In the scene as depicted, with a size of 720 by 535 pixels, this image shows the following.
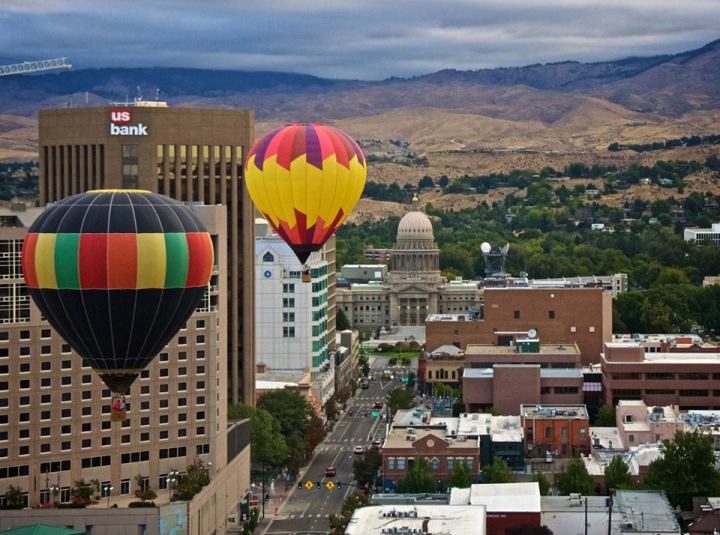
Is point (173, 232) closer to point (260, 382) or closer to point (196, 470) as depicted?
point (196, 470)

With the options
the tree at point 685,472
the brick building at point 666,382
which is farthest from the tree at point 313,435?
the tree at point 685,472

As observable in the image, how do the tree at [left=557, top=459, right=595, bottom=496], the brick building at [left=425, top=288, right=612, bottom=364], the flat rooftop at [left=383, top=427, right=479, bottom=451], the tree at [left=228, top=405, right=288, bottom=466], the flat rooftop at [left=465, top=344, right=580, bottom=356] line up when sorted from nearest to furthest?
the tree at [left=557, top=459, right=595, bottom=496] → the flat rooftop at [left=383, top=427, right=479, bottom=451] → the tree at [left=228, top=405, right=288, bottom=466] → the flat rooftop at [left=465, top=344, right=580, bottom=356] → the brick building at [left=425, top=288, right=612, bottom=364]

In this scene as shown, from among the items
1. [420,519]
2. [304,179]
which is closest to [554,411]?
[304,179]

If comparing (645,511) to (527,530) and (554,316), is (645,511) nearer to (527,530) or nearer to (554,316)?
(527,530)

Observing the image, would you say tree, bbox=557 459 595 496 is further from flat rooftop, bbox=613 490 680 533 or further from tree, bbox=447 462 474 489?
tree, bbox=447 462 474 489

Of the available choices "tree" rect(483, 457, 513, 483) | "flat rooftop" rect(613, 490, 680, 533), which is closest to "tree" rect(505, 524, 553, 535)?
"flat rooftop" rect(613, 490, 680, 533)

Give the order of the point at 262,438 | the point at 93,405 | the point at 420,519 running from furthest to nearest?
the point at 262,438
the point at 93,405
the point at 420,519
